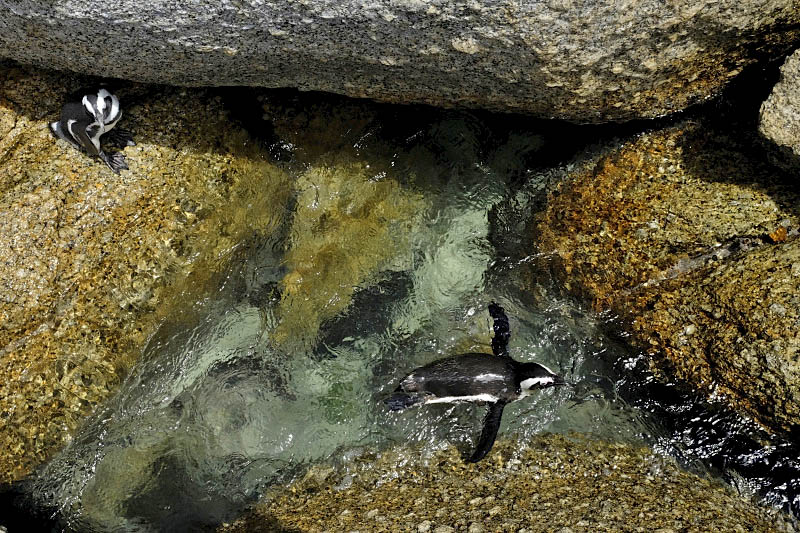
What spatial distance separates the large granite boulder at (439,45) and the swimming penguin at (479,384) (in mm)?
1442

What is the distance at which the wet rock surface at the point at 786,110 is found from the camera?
2979 millimetres

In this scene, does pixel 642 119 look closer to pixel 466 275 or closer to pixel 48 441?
pixel 466 275

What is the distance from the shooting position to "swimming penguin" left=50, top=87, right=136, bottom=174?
3518 millimetres

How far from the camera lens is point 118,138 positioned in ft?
12.4

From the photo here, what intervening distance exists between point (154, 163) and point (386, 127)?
1.49 metres

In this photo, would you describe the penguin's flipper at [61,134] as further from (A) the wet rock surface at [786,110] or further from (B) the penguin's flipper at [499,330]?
(A) the wet rock surface at [786,110]

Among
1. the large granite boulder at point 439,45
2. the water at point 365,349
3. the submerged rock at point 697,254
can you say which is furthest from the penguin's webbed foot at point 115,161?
the submerged rock at point 697,254

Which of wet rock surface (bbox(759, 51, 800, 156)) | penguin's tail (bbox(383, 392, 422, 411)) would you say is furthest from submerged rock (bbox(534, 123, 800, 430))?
penguin's tail (bbox(383, 392, 422, 411))

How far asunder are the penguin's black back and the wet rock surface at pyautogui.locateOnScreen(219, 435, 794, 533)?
338mm

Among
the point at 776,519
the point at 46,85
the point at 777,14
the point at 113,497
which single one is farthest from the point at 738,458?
the point at 46,85

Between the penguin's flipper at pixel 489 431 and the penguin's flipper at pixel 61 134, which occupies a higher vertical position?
the penguin's flipper at pixel 61 134

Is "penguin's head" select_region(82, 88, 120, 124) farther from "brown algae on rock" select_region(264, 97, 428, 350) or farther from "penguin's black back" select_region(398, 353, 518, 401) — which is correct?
"penguin's black back" select_region(398, 353, 518, 401)

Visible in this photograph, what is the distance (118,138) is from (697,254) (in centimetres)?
347

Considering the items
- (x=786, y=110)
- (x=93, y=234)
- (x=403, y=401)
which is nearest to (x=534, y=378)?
(x=403, y=401)
